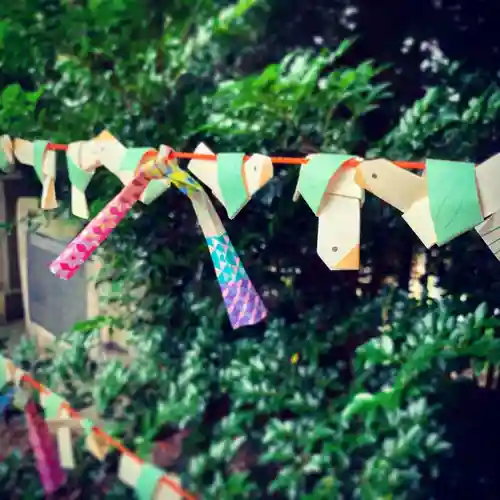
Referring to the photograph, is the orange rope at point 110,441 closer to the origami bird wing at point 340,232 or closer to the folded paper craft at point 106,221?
the folded paper craft at point 106,221

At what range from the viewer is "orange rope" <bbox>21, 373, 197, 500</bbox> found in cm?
76

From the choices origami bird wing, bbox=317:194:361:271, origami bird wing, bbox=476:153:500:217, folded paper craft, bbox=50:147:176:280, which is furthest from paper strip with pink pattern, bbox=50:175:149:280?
origami bird wing, bbox=476:153:500:217

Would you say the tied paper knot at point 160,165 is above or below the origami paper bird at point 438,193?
above

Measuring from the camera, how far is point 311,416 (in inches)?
28.8

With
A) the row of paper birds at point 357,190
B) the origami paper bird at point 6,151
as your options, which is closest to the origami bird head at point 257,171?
the row of paper birds at point 357,190

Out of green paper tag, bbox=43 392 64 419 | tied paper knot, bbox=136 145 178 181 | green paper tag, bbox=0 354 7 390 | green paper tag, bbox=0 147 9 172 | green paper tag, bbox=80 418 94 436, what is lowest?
green paper tag, bbox=80 418 94 436

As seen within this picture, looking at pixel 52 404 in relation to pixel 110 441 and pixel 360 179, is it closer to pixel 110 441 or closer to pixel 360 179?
pixel 110 441

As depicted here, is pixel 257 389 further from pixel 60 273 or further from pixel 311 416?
pixel 60 273

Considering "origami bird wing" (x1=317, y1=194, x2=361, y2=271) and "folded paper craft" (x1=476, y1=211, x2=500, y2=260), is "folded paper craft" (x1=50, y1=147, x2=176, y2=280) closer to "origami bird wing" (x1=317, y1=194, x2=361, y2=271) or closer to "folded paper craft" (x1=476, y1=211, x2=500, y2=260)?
"origami bird wing" (x1=317, y1=194, x2=361, y2=271)

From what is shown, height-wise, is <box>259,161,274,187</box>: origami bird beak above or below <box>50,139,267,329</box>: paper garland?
above

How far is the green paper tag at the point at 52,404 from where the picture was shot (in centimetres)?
83

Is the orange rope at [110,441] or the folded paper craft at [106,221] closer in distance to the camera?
the folded paper craft at [106,221]

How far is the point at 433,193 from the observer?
1.42 feet

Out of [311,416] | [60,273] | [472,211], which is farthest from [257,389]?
[472,211]
